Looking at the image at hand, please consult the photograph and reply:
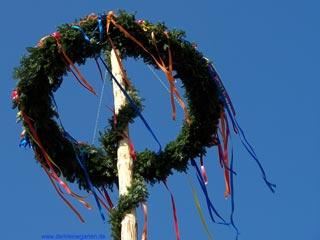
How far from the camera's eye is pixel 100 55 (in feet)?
29.6

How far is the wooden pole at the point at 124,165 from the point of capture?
303 inches

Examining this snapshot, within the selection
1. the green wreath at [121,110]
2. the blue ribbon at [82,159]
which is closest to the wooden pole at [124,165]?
the green wreath at [121,110]

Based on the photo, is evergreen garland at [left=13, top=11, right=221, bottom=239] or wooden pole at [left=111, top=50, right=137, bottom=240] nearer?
wooden pole at [left=111, top=50, right=137, bottom=240]

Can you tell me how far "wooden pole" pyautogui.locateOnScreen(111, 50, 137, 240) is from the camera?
770cm

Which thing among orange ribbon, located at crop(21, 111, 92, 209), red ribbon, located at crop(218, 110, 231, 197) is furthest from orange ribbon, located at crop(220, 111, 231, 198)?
orange ribbon, located at crop(21, 111, 92, 209)

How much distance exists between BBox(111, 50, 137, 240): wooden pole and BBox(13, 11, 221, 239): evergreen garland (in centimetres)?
13

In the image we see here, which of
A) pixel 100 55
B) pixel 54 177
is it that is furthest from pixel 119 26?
pixel 54 177

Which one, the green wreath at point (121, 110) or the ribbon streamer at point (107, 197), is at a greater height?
the green wreath at point (121, 110)

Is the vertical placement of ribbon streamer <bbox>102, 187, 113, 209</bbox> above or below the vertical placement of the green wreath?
below

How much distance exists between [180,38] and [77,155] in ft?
5.69

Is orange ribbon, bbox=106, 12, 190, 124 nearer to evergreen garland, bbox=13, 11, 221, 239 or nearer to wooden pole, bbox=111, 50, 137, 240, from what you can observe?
evergreen garland, bbox=13, 11, 221, 239

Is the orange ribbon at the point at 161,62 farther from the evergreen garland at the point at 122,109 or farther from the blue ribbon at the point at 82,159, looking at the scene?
the blue ribbon at the point at 82,159

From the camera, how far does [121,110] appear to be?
8.86 meters

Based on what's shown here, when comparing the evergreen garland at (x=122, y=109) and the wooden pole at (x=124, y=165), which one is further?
the evergreen garland at (x=122, y=109)
